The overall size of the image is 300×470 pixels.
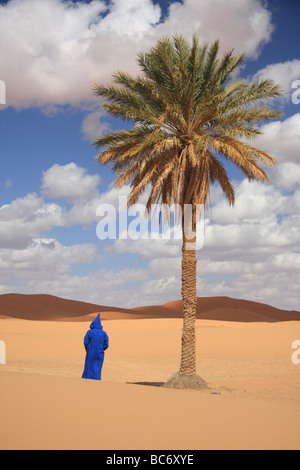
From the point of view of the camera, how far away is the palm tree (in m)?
14.1

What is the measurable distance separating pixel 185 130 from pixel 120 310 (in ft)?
205

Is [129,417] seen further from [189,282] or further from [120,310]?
[120,310]

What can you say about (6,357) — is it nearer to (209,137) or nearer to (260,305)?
(209,137)

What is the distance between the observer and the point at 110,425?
5188 millimetres

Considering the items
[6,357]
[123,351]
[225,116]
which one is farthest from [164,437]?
[123,351]

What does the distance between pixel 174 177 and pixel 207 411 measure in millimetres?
9008

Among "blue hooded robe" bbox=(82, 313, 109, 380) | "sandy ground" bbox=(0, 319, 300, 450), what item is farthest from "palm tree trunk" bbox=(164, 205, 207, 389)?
"sandy ground" bbox=(0, 319, 300, 450)

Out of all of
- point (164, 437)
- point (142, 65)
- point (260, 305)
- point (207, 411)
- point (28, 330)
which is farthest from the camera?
point (260, 305)

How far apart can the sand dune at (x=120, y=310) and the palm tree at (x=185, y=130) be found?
3456 cm

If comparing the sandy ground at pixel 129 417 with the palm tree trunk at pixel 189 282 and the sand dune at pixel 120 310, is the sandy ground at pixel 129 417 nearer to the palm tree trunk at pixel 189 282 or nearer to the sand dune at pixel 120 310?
the palm tree trunk at pixel 189 282

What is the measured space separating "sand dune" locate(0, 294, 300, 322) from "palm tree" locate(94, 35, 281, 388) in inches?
1361

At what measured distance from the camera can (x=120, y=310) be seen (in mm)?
74812

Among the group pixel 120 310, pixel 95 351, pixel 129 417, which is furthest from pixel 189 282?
pixel 120 310

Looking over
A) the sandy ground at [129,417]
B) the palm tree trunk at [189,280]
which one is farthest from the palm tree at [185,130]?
the sandy ground at [129,417]
